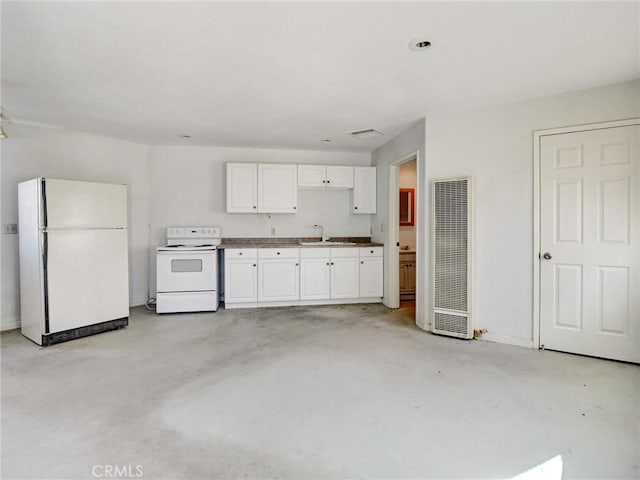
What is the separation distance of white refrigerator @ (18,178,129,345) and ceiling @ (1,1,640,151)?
0.89 metres

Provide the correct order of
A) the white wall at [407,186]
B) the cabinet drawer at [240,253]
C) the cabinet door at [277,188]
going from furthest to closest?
1. the white wall at [407,186]
2. the cabinet door at [277,188]
3. the cabinet drawer at [240,253]

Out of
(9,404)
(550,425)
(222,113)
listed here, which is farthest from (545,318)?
(9,404)

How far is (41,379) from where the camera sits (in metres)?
2.64

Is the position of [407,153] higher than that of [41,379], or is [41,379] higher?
[407,153]

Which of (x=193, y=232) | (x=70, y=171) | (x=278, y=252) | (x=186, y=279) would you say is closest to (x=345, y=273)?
(x=278, y=252)

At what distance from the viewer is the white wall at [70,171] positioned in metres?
3.87

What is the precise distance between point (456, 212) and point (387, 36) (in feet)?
6.46

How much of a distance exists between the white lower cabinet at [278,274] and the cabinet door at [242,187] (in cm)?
76

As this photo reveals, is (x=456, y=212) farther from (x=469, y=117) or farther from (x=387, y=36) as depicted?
(x=387, y=36)

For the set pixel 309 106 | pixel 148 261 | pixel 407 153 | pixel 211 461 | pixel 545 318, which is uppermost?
pixel 309 106

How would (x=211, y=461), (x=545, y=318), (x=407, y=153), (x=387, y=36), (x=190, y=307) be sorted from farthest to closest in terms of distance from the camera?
(x=190, y=307)
(x=407, y=153)
(x=545, y=318)
(x=387, y=36)
(x=211, y=461)

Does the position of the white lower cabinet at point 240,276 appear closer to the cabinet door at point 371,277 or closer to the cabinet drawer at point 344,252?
the cabinet drawer at point 344,252

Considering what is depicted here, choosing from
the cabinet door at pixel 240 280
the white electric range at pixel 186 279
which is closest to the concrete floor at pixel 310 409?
the white electric range at pixel 186 279

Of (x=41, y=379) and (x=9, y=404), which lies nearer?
(x=9, y=404)
